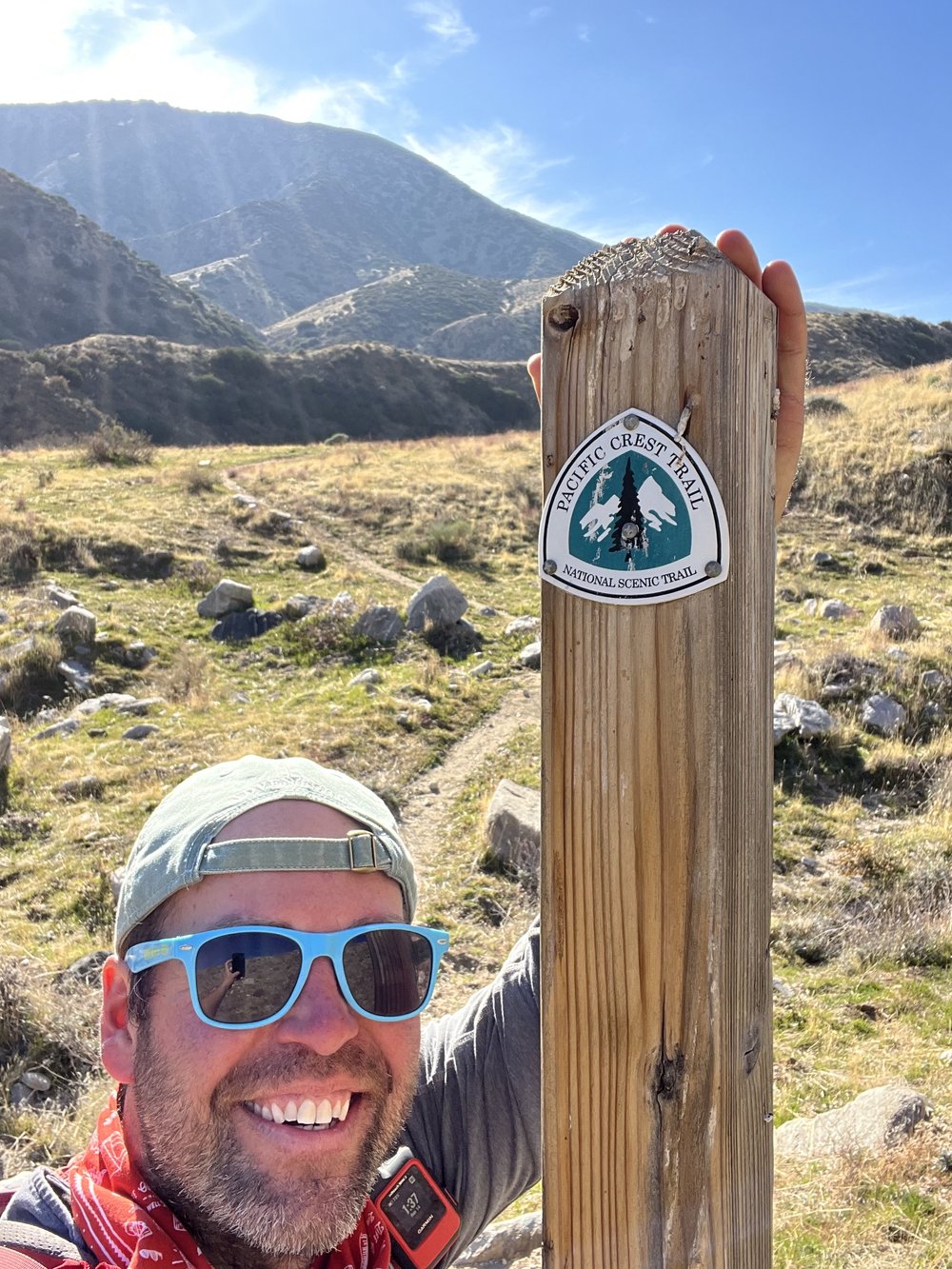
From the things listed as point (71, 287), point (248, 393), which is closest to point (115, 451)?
point (248, 393)

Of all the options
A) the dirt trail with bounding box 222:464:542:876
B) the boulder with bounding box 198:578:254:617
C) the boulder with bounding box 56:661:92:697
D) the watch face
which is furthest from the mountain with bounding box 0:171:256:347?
the watch face

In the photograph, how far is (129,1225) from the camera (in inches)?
46.6

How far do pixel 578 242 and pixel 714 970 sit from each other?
574ft

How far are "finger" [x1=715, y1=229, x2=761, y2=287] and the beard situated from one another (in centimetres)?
131

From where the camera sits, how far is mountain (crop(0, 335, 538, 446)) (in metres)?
35.7

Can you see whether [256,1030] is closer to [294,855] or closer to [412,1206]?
[294,855]

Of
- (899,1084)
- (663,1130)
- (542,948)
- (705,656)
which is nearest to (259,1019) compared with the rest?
(542,948)

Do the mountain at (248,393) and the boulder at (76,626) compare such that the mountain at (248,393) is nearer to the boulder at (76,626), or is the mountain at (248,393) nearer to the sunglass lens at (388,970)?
the boulder at (76,626)

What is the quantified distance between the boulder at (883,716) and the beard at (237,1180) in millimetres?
6163

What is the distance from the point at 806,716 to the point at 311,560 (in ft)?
27.0

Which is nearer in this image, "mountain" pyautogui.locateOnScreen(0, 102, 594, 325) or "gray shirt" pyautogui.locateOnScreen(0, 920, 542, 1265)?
"gray shirt" pyautogui.locateOnScreen(0, 920, 542, 1265)

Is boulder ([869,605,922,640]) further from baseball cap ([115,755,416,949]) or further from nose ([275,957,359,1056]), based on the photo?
nose ([275,957,359,1056])

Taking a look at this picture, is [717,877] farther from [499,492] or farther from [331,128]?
[331,128]

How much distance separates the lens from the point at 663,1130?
1.02m
